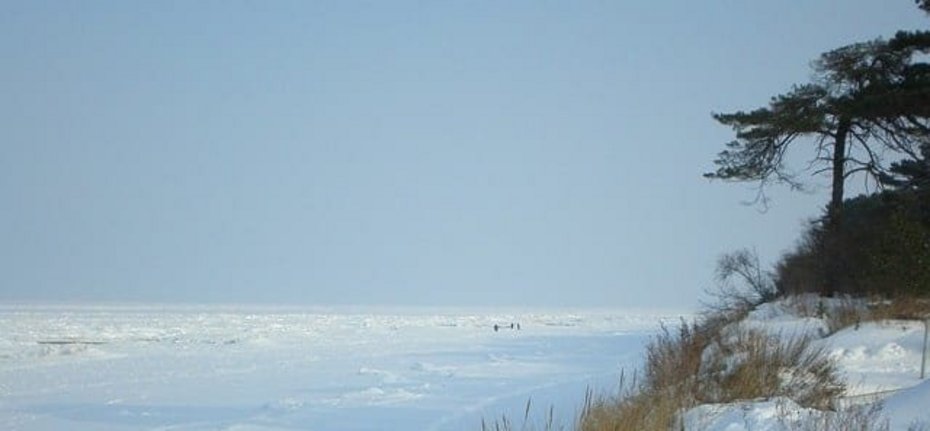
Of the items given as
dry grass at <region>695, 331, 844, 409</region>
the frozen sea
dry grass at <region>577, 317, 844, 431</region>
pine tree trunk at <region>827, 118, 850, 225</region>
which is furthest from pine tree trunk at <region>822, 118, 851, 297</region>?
dry grass at <region>695, 331, 844, 409</region>

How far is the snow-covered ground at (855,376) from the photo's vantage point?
8711 mm

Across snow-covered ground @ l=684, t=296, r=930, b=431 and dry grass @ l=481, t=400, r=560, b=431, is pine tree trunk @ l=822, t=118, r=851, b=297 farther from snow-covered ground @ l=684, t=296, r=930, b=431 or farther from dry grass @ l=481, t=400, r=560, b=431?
dry grass @ l=481, t=400, r=560, b=431

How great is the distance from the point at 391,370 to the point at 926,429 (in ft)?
57.9

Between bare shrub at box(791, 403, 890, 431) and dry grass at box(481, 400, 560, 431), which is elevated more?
bare shrub at box(791, 403, 890, 431)

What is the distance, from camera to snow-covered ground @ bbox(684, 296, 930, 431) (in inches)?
343

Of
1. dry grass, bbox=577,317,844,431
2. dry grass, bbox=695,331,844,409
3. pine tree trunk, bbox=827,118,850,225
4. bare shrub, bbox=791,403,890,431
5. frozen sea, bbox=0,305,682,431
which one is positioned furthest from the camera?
pine tree trunk, bbox=827,118,850,225

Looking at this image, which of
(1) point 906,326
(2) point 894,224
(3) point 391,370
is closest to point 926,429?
(1) point 906,326

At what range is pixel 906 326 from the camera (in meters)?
17.4

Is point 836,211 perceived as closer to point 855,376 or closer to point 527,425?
point 855,376

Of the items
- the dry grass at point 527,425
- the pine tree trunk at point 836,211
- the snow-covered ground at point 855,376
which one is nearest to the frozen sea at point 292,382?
the dry grass at point 527,425

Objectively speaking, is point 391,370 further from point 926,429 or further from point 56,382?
point 926,429

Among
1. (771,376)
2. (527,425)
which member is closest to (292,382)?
(527,425)

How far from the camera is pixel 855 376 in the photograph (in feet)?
45.9

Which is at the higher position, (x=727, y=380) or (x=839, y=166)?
(x=839, y=166)
